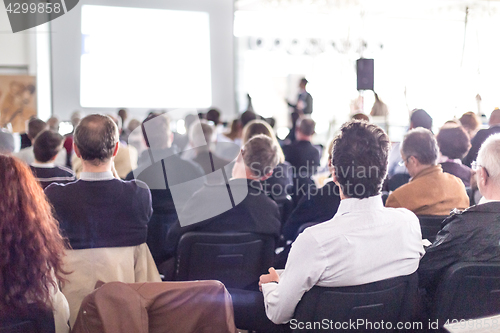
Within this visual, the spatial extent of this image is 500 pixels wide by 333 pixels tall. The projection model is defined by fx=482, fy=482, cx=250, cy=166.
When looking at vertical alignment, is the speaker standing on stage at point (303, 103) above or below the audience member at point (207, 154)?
above

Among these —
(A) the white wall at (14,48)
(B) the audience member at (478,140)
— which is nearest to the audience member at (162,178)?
(B) the audience member at (478,140)

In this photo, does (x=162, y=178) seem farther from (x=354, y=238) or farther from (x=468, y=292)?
(x=468, y=292)

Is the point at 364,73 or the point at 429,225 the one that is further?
the point at 364,73

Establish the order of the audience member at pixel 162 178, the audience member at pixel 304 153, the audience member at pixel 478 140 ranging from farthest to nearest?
the audience member at pixel 304 153 → the audience member at pixel 478 140 → the audience member at pixel 162 178

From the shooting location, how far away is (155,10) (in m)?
8.98

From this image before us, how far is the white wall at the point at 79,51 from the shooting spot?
336 inches

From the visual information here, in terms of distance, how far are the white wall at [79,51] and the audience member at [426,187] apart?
6884mm

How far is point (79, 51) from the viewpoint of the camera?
8.63 m

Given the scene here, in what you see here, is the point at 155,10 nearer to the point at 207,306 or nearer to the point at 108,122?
the point at 108,122

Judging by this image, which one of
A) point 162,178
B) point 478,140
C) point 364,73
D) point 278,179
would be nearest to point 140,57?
point 364,73

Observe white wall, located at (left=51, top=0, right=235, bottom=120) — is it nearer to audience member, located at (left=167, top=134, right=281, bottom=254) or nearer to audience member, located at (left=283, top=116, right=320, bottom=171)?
audience member, located at (left=283, top=116, right=320, bottom=171)

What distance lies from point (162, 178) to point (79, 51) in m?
6.20

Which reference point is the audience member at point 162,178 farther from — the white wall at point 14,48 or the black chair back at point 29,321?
the white wall at point 14,48

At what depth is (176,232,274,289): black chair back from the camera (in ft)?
7.64
